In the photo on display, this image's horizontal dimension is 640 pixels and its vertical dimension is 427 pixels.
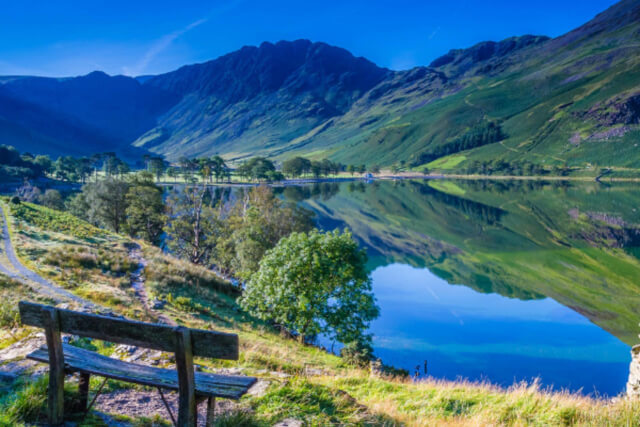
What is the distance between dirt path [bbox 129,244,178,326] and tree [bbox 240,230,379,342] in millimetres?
5603

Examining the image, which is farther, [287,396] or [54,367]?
[287,396]

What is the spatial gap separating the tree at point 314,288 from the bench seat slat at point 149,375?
15054mm

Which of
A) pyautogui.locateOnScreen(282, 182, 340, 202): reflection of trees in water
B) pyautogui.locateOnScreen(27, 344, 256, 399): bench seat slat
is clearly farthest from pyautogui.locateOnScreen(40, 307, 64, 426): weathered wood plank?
pyautogui.locateOnScreen(282, 182, 340, 202): reflection of trees in water

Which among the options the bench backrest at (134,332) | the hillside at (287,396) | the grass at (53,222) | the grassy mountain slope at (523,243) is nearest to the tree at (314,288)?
the hillside at (287,396)

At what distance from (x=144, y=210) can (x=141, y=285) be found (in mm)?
34042

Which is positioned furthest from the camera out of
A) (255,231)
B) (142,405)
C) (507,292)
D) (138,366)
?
(507,292)

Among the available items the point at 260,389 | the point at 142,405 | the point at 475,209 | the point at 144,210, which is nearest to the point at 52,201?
the point at 144,210

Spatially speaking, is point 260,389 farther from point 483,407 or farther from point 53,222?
point 53,222

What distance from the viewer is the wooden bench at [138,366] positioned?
489 centimetres

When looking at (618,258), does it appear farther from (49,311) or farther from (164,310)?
(49,311)

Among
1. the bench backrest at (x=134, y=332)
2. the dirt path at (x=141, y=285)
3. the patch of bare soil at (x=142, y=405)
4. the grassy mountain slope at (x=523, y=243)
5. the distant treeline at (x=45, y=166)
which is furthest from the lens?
the distant treeline at (x=45, y=166)

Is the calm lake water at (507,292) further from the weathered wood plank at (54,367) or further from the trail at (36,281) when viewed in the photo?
the weathered wood plank at (54,367)

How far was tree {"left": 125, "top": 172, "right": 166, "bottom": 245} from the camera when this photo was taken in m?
55.1

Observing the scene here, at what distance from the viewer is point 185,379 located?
16.9 feet
